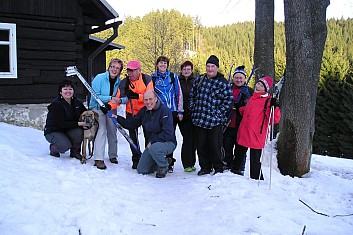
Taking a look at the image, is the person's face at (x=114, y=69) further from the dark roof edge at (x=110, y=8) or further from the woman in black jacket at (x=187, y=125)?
the dark roof edge at (x=110, y=8)

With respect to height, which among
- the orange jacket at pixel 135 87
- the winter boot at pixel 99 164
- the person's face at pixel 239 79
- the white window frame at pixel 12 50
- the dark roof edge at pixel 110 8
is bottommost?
the winter boot at pixel 99 164

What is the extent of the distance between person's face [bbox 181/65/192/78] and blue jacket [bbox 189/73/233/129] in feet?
1.65

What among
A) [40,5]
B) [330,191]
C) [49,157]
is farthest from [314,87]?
[40,5]

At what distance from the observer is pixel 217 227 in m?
3.52

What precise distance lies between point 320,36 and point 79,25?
680cm

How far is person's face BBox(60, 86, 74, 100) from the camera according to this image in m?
5.55

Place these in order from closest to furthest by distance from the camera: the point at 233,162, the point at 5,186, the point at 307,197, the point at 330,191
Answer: the point at 5,186 → the point at 307,197 → the point at 330,191 → the point at 233,162

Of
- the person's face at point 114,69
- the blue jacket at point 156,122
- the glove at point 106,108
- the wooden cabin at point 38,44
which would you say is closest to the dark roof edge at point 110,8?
the wooden cabin at point 38,44

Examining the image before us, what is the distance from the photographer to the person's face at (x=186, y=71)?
19.2 feet

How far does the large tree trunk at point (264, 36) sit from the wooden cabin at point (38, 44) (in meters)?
4.82

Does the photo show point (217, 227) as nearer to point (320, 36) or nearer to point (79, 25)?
point (320, 36)

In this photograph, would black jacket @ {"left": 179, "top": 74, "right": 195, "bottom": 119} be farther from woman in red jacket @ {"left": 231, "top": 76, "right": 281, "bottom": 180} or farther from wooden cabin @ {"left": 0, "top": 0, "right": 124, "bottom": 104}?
wooden cabin @ {"left": 0, "top": 0, "right": 124, "bottom": 104}

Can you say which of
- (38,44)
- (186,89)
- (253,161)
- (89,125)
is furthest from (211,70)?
(38,44)

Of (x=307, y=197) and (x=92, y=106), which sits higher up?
(x=92, y=106)
